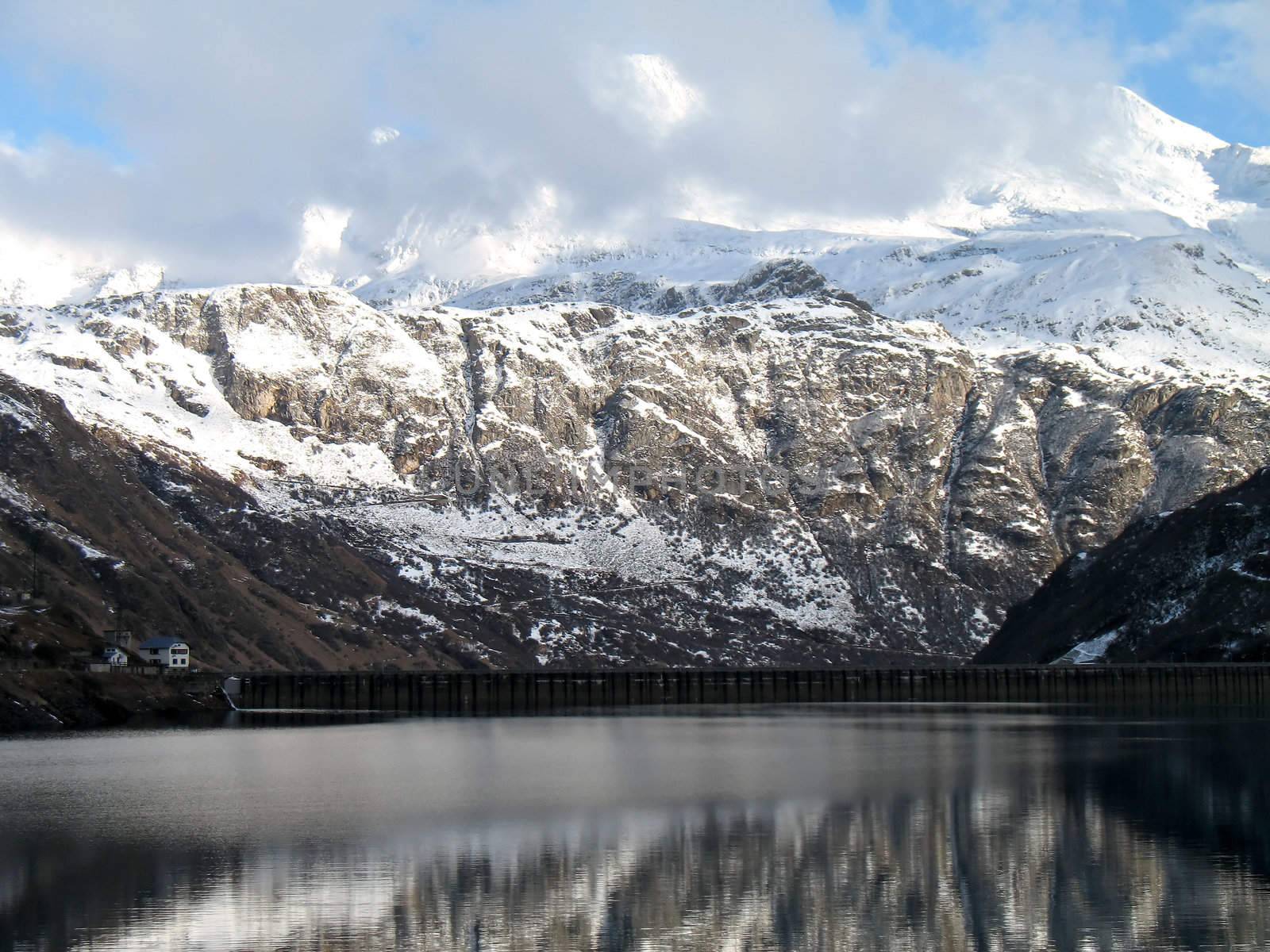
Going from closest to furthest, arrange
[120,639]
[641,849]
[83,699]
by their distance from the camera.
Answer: [641,849], [83,699], [120,639]

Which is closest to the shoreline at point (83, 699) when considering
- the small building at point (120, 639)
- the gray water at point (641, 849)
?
the small building at point (120, 639)

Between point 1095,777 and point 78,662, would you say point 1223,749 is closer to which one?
point 1095,777

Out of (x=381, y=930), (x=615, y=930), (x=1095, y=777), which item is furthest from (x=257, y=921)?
(x=1095, y=777)

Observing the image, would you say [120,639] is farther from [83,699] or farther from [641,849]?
[641,849]

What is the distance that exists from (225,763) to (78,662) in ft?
208

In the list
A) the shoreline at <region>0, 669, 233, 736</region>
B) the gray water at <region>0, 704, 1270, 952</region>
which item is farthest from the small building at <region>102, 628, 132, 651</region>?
the gray water at <region>0, 704, 1270, 952</region>

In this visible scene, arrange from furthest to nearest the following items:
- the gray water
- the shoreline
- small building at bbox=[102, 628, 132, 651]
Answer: small building at bbox=[102, 628, 132, 651]
the shoreline
the gray water

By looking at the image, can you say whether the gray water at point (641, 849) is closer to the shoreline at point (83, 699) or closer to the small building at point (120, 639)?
the shoreline at point (83, 699)

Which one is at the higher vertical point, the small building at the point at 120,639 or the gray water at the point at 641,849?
the small building at the point at 120,639

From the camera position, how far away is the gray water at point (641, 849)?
57.2 m

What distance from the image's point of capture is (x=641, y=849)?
244 ft

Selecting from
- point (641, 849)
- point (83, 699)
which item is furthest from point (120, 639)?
point (641, 849)

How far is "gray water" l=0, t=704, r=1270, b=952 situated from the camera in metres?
57.2

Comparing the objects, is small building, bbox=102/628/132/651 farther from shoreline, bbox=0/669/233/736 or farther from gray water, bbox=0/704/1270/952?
gray water, bbox=0/704/1270/952
